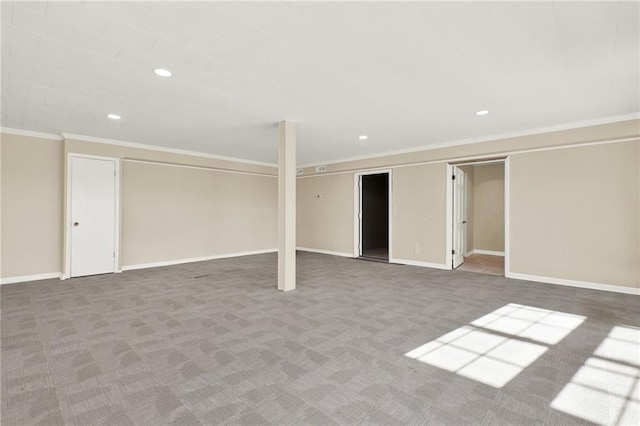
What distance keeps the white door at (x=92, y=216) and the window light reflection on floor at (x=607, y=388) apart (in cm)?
711

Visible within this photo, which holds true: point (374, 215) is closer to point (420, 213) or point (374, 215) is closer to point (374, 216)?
point (374, 216)

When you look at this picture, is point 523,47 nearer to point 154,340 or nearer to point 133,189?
point 154,340

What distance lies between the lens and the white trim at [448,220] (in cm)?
633

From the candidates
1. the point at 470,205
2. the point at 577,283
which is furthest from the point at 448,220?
the point at 470,205

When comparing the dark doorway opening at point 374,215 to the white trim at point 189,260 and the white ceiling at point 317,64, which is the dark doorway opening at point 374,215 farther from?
the white ceiling at point 317,64

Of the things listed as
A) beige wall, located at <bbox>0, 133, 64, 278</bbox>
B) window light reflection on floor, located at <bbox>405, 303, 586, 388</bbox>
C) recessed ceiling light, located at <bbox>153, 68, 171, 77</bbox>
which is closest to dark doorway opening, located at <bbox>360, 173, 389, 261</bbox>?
window light reflection on floor, located at <bbox>405, 303, 586, 388</bbox>

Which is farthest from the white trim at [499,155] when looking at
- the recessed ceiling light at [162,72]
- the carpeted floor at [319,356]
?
the recessed ceiling light at [162,72]

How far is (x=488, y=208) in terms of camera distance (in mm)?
8336

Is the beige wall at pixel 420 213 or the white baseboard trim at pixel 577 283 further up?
the beige wall at pixel 420 213

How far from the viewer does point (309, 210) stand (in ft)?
30.3

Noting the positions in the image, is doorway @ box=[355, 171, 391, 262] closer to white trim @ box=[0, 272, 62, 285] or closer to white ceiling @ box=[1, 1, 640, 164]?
white ceiling @ box=[1, 1, 640, 164]

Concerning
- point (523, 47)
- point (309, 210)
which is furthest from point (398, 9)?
point (309, 210)

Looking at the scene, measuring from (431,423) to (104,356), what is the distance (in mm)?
2707

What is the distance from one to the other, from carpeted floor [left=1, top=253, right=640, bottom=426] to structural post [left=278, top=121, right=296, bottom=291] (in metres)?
0.31
